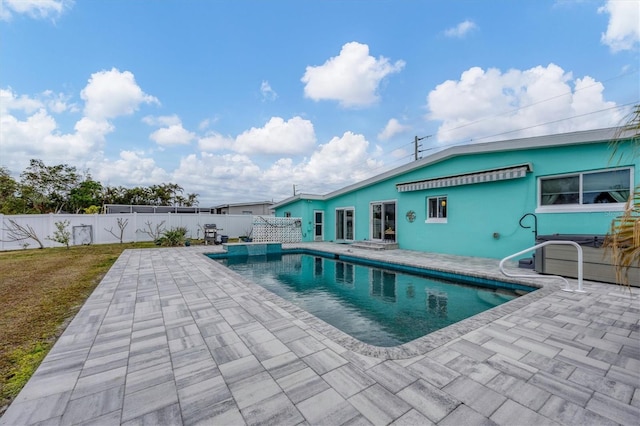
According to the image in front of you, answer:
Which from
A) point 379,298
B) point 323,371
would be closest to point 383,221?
point 379,298

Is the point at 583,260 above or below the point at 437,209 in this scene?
below

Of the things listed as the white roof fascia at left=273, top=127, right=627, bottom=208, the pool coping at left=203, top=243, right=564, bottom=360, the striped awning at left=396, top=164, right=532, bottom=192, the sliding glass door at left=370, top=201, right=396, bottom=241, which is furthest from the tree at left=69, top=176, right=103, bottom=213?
the striped awning at left=396, top=164, right=532, bottom=192

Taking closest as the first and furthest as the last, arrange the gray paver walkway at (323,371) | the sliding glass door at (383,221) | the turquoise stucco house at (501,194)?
the gray paver walkway at (323,371) < the turquoise stucco house at (501,194) < the sliding glass door at (383,221)

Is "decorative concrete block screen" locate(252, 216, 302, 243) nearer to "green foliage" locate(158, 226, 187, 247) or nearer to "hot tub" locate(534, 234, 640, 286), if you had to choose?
"green foliage" locate(158, 226, 187, 247)

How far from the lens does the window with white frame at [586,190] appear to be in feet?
24.2

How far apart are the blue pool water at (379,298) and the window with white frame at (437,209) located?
388cm

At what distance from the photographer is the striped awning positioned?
8.86 metres

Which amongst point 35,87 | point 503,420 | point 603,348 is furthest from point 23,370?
point 35,87

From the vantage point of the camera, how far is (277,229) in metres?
18.0

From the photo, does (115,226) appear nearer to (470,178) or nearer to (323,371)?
(323,371)

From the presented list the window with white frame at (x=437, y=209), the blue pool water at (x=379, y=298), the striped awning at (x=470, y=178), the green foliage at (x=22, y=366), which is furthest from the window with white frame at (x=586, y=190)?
the green foliage at (x=22, y=366)

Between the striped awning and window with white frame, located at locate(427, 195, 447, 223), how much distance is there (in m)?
0.78

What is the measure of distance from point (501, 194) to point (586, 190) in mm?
2222

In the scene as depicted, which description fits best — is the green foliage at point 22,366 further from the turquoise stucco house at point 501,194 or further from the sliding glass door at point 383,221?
the sliding glass door at point 383,221
